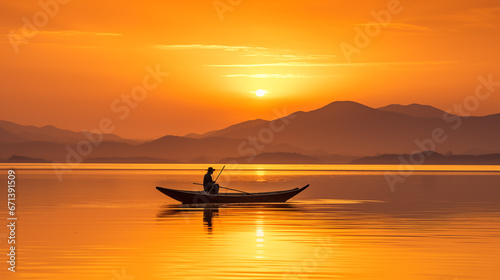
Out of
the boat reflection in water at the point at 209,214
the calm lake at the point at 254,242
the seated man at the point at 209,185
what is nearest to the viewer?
the calm lake at the point at 254,242

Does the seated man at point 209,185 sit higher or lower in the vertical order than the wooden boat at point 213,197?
higher

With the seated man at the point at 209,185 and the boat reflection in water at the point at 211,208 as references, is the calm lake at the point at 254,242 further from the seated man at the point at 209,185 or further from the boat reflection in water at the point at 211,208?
the seated man at the point at 209,185

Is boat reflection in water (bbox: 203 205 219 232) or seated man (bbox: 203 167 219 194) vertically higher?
seated man (bbox: 203 167 219 194)

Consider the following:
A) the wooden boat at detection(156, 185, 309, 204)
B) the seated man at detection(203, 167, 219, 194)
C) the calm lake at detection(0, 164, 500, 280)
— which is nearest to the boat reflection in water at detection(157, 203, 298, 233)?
the calm lake at detection(0, 164, 500, 280)

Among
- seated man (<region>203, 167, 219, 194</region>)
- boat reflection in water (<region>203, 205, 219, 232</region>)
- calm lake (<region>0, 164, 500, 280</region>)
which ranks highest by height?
seated man (<region>203, 167, 219, 194</region>)

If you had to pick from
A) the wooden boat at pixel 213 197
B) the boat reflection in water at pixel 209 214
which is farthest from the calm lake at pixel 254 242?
the wooden boat at pixel 213 197

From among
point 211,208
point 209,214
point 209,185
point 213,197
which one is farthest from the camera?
point 213,197

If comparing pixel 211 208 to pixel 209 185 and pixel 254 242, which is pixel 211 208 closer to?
pixel 209 185

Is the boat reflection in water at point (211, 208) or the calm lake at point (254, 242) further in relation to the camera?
the boat reflection in water at point (211, 208)

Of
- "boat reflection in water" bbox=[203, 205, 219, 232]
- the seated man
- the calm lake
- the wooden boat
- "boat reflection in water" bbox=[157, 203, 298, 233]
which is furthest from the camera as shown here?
the wooden boat

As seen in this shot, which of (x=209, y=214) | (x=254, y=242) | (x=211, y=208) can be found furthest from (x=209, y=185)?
(x=254, y=242)

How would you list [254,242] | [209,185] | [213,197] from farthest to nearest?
1. [213,197]
2. [209,185]
3. [254,242]

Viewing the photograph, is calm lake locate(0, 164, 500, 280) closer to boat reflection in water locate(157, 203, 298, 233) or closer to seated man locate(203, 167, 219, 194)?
boat reflection in water locate(157, 203, 298, 233)

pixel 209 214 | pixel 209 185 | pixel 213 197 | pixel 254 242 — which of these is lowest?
pixel 254 242
